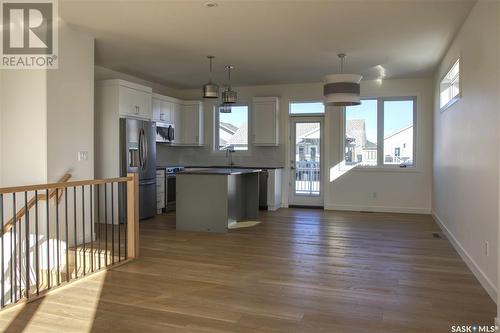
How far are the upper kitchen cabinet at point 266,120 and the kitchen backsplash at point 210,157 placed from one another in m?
0.33

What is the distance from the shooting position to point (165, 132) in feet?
26.6

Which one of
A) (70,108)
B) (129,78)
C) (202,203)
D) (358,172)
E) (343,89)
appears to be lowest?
(202,203)

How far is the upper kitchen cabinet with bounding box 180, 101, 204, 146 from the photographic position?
8859 mm

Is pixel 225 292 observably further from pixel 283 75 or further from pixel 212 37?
→ pixel 283 75

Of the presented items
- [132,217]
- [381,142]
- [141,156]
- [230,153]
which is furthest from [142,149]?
[381,142]

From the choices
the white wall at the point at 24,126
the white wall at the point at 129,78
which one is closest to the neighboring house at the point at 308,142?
the white wall at the point at 129,78

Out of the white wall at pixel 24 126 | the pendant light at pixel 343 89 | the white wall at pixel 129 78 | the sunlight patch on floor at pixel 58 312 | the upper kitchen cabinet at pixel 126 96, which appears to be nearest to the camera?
the sunlight patch on floor at pixel 58 312

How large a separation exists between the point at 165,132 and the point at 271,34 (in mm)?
3817

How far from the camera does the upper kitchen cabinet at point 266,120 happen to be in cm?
841

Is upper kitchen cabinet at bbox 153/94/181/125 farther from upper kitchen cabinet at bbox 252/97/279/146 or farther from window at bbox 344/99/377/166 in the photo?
window at bbox 344/99/377/166

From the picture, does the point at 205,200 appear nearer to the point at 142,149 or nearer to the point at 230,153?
the point at 142,149

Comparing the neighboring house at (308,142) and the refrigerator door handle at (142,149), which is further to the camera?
the neighboring house at (308,142)

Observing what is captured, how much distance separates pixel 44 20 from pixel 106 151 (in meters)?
2.36

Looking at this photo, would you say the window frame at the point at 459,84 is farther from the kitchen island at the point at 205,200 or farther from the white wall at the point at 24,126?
the white wall at the point at 24,126
